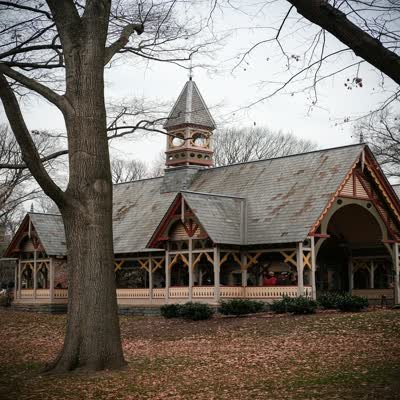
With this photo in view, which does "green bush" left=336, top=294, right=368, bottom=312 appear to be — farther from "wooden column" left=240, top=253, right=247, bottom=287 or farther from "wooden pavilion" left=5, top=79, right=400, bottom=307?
"wooden column" left=240, top=253, right=247, bottom=287

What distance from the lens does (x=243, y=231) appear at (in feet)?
102

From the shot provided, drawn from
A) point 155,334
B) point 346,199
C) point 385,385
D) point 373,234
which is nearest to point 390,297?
point 373,234

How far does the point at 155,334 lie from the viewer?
2314 centimetres

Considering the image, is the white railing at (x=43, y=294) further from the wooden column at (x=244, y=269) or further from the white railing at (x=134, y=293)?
the wooden column at (x=244, y=269)

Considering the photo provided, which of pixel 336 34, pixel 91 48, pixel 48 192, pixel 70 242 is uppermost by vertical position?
pixel 91 48

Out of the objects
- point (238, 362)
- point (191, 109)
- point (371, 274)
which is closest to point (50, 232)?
point (191, 109)

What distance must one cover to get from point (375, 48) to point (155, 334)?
16.6 metres

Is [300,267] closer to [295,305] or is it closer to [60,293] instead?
[295,305]

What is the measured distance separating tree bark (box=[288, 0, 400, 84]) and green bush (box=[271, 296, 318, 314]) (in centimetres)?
1828

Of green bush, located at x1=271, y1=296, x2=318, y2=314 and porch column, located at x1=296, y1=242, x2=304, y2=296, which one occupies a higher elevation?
porch column, located at x1=296, y1=242, x2=304, y2=296

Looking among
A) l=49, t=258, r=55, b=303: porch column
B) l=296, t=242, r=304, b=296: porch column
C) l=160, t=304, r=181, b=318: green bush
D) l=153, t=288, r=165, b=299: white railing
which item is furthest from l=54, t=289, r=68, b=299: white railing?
l=296, t=242, r=304, b=296: porch column

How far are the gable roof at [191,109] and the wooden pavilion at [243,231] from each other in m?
0.07

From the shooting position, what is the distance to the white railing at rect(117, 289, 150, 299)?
113ft

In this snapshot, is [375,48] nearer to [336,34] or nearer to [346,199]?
[336,34]
